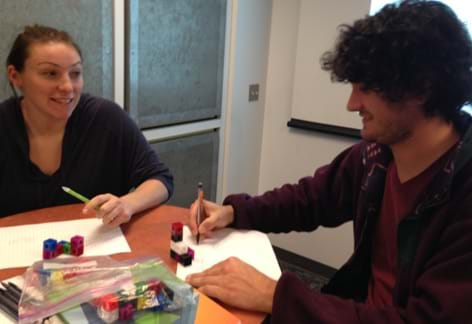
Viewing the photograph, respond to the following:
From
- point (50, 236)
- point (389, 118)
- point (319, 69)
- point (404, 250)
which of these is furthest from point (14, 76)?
point (319, 69)

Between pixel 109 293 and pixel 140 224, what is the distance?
49 cm

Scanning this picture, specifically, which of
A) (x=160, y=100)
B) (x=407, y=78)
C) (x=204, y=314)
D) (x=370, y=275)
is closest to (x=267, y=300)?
(x=204, y=314)

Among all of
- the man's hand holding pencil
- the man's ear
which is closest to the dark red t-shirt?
the man's hand holding pencil

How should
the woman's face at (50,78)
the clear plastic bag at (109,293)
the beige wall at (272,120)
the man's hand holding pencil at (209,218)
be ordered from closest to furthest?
1. the clear plastic bag at (109,293)
2. the man's hand holding pencil at (209,218)
3. the woman's face at (50,78)
4. the beige wall at (272,120)

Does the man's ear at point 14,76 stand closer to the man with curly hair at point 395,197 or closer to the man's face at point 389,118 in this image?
the man with curly hair at point 395,197

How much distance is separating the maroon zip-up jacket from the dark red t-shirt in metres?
0.02

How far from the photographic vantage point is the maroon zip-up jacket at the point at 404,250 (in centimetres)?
85

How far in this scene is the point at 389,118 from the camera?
3.48ft

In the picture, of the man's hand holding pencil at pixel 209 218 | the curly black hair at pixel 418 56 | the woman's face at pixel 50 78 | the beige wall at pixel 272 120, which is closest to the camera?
the curly black hair at pixel 418 56

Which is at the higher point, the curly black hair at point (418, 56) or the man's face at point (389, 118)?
the curly black hair at point (418, 56)

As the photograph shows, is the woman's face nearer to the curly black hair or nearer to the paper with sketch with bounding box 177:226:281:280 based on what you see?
the paper with sketch with bounding box 177:226:281:280

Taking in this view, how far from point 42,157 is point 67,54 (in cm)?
34

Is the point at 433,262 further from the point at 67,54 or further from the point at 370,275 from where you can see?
the point at 67,54

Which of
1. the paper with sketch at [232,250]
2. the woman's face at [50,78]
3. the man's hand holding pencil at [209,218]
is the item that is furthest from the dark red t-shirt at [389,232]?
the woman's face at [50,78]
